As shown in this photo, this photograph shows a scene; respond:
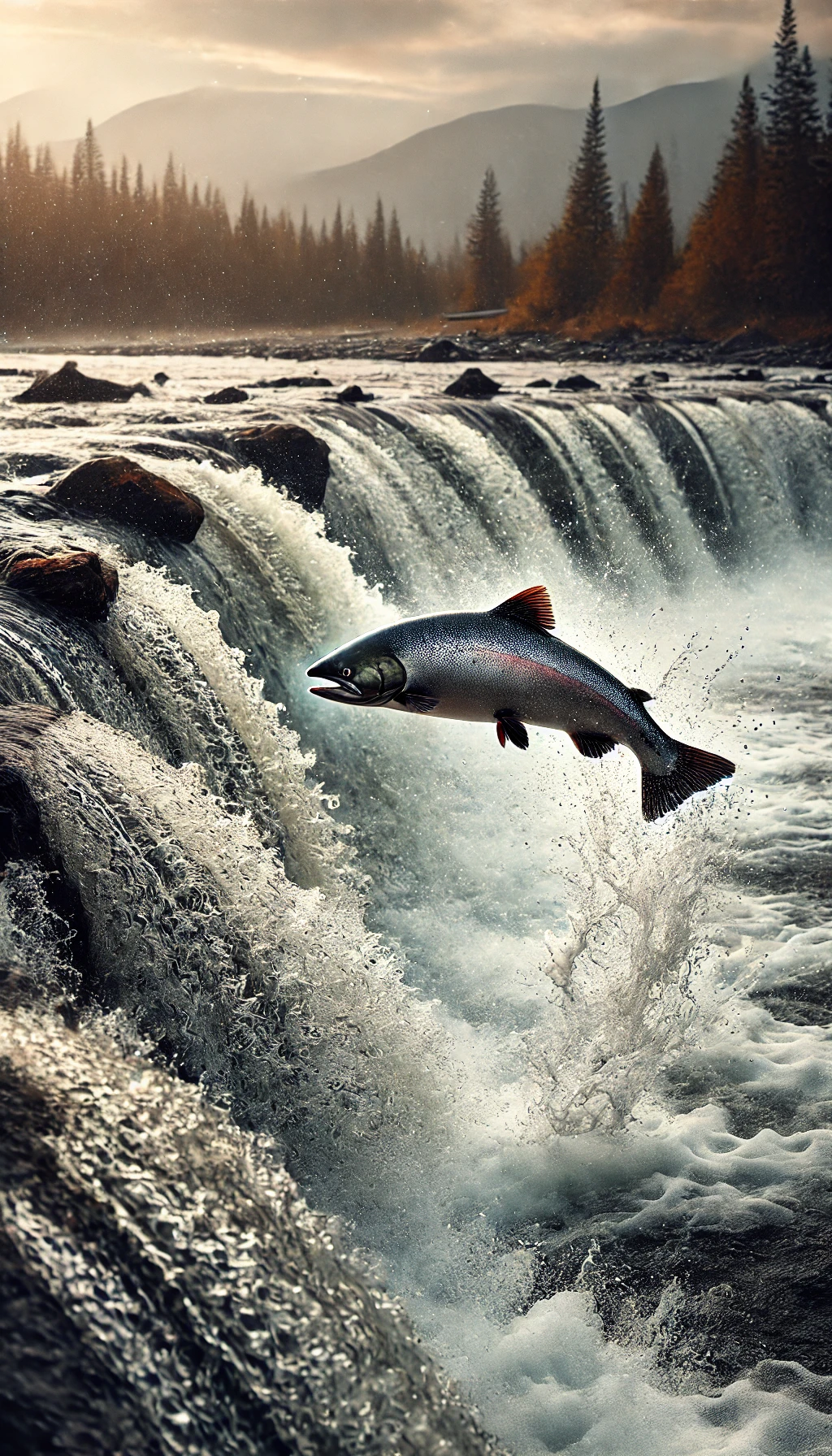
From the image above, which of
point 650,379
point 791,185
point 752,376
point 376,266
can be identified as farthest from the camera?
point 376,266

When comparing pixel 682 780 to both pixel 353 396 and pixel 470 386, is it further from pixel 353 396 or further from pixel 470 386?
pixel 470 386

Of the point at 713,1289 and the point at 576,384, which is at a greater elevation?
the point at 576,384

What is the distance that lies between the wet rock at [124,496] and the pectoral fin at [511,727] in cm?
549

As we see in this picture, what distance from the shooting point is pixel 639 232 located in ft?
179

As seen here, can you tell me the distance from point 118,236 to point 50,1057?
208 feet

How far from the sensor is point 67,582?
16.9 ft

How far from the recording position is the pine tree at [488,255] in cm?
5947

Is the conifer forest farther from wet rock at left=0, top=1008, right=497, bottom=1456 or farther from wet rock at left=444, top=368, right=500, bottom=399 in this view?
wet rock at left=0, top=1008, right=497, bottom=1456

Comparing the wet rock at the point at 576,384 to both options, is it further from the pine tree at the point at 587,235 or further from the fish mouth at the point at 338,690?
the pine tree at the point at 587,235

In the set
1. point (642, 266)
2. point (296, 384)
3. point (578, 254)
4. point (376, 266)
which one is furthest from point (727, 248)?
point (296, 384)

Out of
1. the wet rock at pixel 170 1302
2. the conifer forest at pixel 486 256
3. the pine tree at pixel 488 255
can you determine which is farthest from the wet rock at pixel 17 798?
the pine tree at pixel 488 255

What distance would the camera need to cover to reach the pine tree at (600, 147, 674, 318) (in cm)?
5397

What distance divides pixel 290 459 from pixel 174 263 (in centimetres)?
5703

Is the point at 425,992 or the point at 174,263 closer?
the point at 425,992
